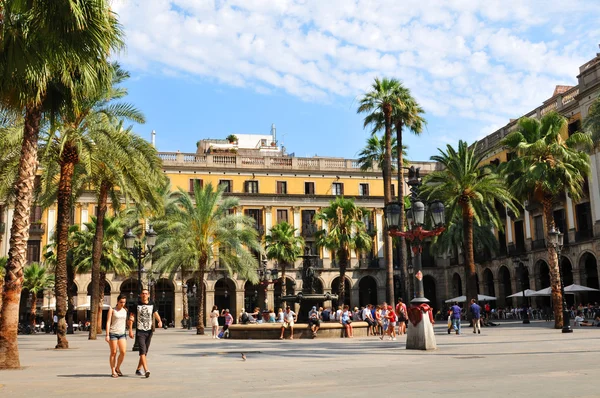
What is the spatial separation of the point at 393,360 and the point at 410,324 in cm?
296

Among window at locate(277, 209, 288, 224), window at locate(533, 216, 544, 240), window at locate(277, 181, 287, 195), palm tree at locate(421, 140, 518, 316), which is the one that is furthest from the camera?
window at locate(277, 181, 287, 195)

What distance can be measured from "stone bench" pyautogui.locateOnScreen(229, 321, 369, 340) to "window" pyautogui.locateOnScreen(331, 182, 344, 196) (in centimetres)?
3318

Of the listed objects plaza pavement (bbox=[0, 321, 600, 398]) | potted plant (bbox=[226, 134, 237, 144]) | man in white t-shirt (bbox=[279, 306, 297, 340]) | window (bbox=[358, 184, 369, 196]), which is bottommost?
plaza pavement (bbox=[0, 321, 600, 398])

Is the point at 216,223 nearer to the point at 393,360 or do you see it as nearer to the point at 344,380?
the point at 393,360

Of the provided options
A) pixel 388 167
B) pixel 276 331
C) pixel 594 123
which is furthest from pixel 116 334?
pixel 388 167

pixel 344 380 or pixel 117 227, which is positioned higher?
pixel 117 227

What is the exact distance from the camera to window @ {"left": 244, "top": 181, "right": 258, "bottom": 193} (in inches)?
2314

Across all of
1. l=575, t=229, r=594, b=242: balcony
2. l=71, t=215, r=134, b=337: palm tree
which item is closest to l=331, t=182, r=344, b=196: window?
l=71, t=215, r=134, b=337: palm tree

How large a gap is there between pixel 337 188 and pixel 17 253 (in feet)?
157

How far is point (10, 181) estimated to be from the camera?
24.8 metres

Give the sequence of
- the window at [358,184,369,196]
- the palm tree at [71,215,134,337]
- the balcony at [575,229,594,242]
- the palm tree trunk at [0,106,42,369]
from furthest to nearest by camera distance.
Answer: the window at [358,184,369,196] → the palm tree at [71,215,134,337] → the balcony at [575,229,594,242] → the palm tree trunk at [0,106,42,369]

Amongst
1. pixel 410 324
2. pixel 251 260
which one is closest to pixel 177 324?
pixel 251 260

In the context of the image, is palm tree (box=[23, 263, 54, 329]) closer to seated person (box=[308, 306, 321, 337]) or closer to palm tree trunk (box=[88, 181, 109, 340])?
palm tree trunk (box=[88, 181, 109, 340])

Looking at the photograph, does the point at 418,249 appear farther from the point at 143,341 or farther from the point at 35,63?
the point at 35,63
